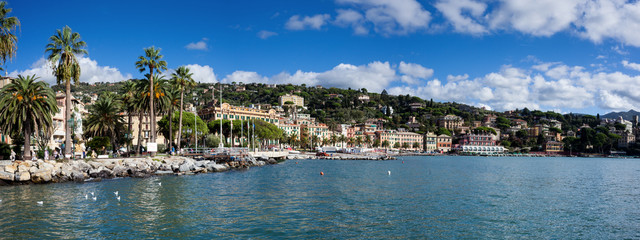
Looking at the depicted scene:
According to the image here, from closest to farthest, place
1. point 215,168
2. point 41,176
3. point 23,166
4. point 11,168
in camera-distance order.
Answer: point 11,168
point 23,166
point 41,176
point 215,168

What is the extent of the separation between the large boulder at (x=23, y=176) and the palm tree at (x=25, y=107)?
391 centimetres

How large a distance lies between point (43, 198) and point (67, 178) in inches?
420

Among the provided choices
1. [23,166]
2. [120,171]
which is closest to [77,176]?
[23,166]

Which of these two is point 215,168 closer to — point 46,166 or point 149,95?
point 149,95

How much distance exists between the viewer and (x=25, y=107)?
39.1 meters

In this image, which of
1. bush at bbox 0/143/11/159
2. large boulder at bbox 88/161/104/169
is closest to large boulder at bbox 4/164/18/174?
large boulder at bbox 88/161/104/169

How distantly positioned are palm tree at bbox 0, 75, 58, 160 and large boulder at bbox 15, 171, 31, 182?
3914 millimetres

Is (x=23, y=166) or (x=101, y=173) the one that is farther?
(x=101, y=173)

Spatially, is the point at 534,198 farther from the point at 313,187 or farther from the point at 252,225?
the point at 252,225

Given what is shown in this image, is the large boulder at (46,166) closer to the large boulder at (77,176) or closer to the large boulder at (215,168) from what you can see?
the large boulder at (77,176)

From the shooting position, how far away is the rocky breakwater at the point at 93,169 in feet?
116

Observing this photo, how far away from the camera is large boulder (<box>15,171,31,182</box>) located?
34938mm

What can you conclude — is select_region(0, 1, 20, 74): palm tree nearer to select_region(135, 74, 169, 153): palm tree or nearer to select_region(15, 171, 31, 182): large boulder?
select_region(15, 171, 31, 182): large boulder

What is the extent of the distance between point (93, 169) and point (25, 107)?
7.85m
